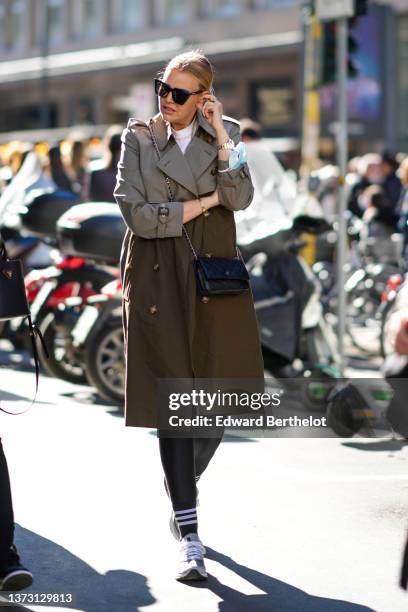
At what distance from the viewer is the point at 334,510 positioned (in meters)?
6.37

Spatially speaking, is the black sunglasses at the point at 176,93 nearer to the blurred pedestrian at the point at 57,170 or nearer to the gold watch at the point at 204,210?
the gold watch at the point at 204,210

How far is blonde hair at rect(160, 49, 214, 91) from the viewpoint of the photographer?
5191 millimetres

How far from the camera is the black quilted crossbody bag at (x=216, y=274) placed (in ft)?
17.1

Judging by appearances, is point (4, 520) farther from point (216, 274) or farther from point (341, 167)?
point (341, 167)

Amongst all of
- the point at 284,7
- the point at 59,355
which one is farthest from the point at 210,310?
the point at 284,7

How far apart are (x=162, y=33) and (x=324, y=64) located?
33.0 m

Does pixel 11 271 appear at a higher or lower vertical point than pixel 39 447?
higher

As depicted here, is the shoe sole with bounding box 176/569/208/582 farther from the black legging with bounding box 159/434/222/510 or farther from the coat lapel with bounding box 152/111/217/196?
the coat lapel with bounding box 152/111/217/196

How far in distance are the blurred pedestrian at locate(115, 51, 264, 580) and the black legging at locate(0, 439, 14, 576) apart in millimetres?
556

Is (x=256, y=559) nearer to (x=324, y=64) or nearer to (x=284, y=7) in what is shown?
(x=324, y=64)

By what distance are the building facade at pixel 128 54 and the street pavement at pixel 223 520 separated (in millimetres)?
25923

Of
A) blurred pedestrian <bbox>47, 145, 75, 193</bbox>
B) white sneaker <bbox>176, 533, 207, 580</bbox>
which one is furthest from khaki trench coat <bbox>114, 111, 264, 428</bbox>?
blurred pedestrian <bbox>47, 145, 75, 193</bbox>

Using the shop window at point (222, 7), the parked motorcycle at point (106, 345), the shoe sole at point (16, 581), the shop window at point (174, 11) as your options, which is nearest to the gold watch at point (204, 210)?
the shoe sole at point (16, 581)

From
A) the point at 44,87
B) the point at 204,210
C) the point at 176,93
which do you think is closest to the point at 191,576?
the point at 204,210
